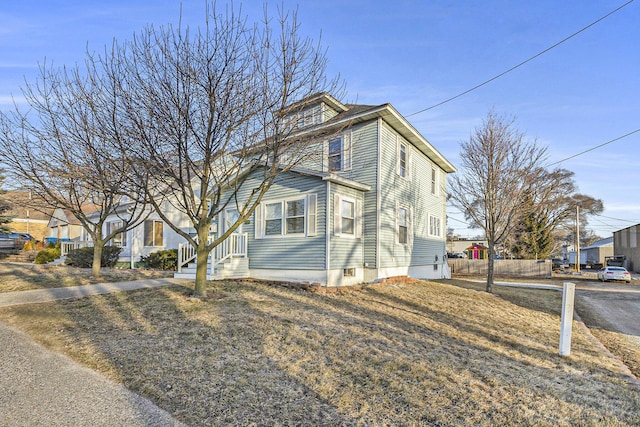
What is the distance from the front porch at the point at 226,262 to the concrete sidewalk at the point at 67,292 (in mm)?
1425

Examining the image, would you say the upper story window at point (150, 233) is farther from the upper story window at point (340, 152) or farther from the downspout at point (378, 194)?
the downspout at point (378, 194)

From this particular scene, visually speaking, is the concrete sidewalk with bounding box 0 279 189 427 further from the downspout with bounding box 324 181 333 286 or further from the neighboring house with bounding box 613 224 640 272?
the neighboring house with bounding box 613 224 640 272

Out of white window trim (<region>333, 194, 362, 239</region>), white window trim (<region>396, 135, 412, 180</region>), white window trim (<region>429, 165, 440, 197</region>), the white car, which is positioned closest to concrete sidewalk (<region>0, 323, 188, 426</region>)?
white window trim (<region>333, 194, 362, 239</region>)

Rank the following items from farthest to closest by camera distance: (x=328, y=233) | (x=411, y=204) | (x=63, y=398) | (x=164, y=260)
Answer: (x=164, y=260) → (x=411, y=204) → (x=328, y=233) → (x=63, y=398)

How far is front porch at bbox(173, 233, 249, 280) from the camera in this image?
12148mm

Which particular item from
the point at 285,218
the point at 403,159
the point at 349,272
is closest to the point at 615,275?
the point at 403,159

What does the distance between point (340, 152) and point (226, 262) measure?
5.73 metres

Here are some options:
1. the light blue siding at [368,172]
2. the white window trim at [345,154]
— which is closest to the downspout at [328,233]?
the light blue siding at [368,172]

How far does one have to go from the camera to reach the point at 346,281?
12.1 metres

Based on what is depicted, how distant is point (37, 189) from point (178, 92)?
7.54 m

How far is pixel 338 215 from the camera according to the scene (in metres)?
11.8

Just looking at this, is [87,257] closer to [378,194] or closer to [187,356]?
[378,194]

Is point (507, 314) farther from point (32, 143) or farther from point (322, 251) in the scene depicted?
point (32, 143)

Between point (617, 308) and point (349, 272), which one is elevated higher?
point (349, 272)
